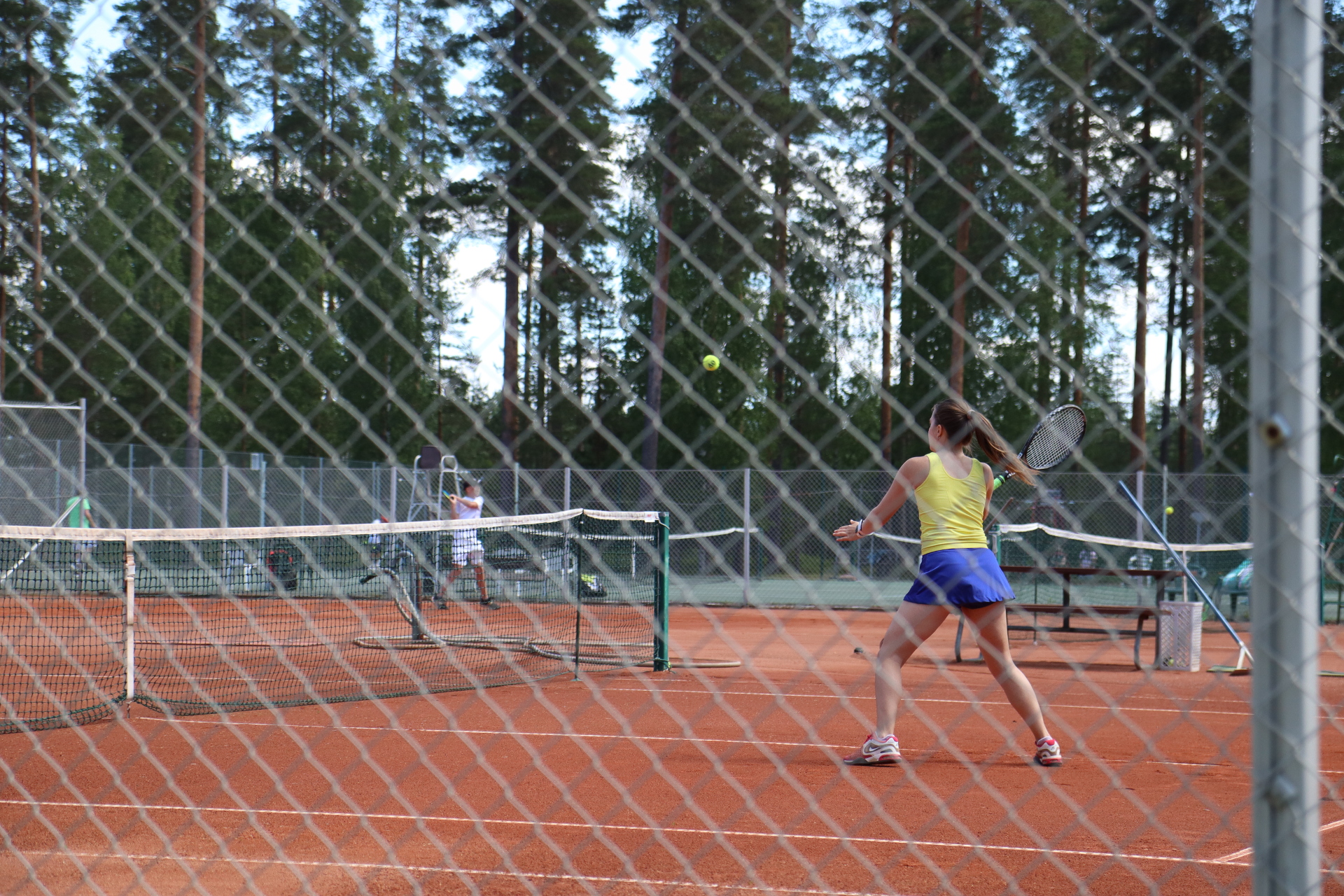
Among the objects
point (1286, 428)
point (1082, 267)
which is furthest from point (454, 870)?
point (1082, 267)

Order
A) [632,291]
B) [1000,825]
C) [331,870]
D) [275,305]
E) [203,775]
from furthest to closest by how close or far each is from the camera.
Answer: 1. [275,305]
2. [632,291]
3. [203,775]
4. [1000,825]
5. [331,870]

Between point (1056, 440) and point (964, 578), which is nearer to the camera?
point (964, 578)

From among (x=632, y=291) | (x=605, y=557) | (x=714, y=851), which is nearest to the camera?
(x=714, y=851)

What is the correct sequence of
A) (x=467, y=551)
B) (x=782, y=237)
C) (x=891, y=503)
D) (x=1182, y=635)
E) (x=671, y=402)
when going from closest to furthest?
1. (x=891, y=503)
2. (x=671, y=402)
3. (x=1182, y=635)
4. (x=467, y=551)
5. (x=782, y=237)

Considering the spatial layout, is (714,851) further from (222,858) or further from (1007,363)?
(1007,363)

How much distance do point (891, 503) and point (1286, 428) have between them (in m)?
3.01

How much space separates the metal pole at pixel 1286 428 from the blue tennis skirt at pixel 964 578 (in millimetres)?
3292

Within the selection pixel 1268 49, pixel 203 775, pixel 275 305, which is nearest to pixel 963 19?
pixel 203 775

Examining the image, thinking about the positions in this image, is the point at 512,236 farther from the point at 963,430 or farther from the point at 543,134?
the point at 963,430

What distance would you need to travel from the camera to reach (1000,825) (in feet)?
14.0

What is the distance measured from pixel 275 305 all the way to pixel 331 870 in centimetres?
2657

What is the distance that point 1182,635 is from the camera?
9.75 meters

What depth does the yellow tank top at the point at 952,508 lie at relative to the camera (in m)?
5.00

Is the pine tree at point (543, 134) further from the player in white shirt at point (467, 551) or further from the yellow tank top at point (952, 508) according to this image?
the player in white shirt at point (467, 551)
